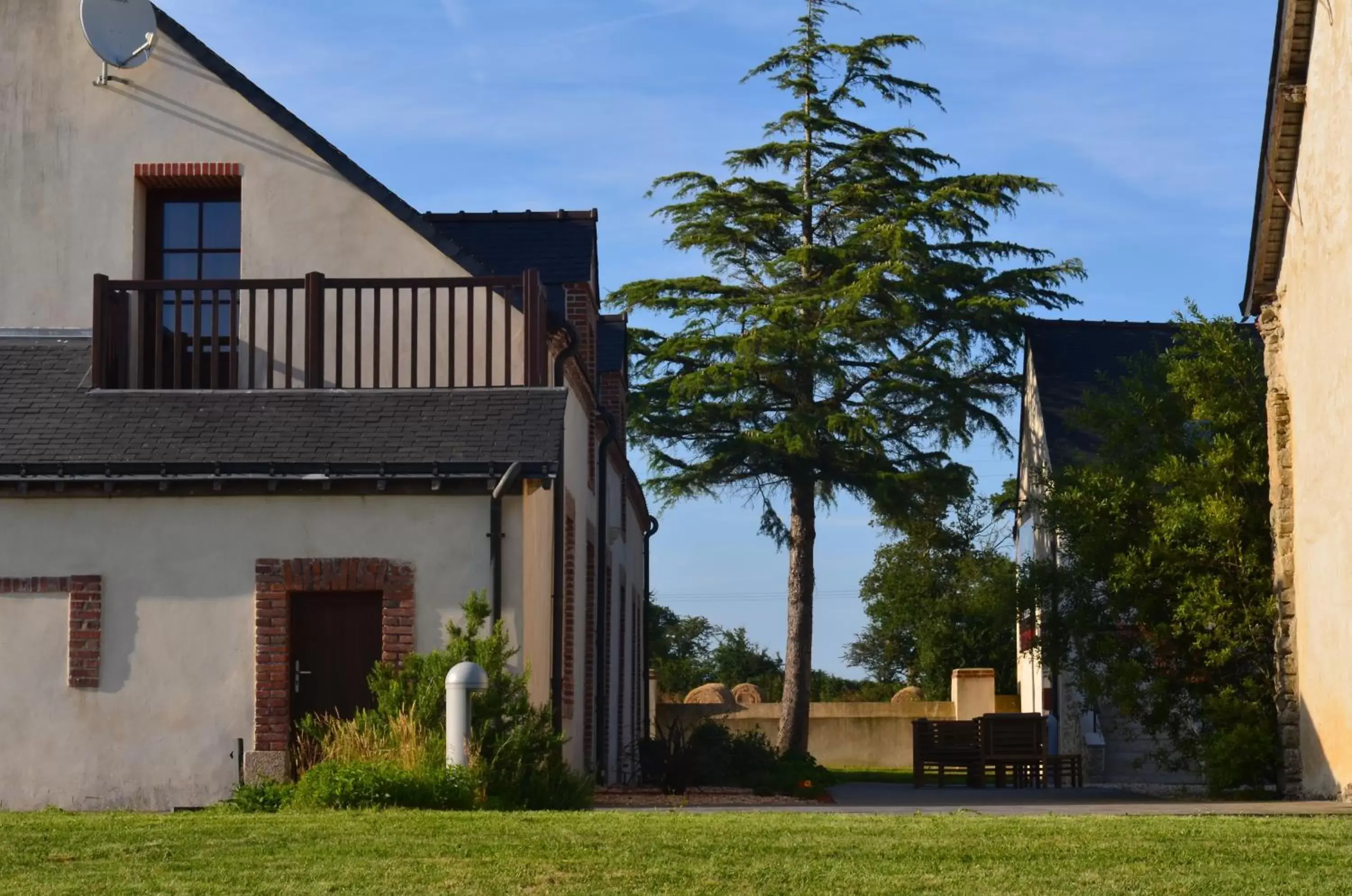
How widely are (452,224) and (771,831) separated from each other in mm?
11520

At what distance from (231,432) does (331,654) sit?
213cm

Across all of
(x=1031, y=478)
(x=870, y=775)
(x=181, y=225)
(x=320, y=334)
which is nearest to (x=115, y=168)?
(x=181, y=225)

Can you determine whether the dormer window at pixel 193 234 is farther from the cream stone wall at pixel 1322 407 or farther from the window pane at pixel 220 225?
the cream stone wall at pixel 1322 407

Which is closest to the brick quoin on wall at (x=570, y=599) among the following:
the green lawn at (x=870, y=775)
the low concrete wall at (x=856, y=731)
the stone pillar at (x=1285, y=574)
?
the stone pillar at (x=1285, y=574)

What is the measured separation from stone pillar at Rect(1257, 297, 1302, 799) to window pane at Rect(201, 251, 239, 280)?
33.5 feet

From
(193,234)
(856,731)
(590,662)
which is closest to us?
(193,234)

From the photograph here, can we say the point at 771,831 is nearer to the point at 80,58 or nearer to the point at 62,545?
the point at 62,545

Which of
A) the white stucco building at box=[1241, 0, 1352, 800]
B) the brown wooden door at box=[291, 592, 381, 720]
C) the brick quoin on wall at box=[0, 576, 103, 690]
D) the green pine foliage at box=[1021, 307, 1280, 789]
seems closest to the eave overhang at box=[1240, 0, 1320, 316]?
the white stucco building at box=[1241, 0, 1352, 800]

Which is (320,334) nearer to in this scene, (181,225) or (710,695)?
(181,225)

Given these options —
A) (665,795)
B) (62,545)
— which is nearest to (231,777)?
(62,545)

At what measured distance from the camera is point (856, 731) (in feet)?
109

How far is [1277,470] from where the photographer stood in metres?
17.0

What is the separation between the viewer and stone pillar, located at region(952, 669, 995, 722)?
3131 cm

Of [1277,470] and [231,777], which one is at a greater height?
[1277,470]
